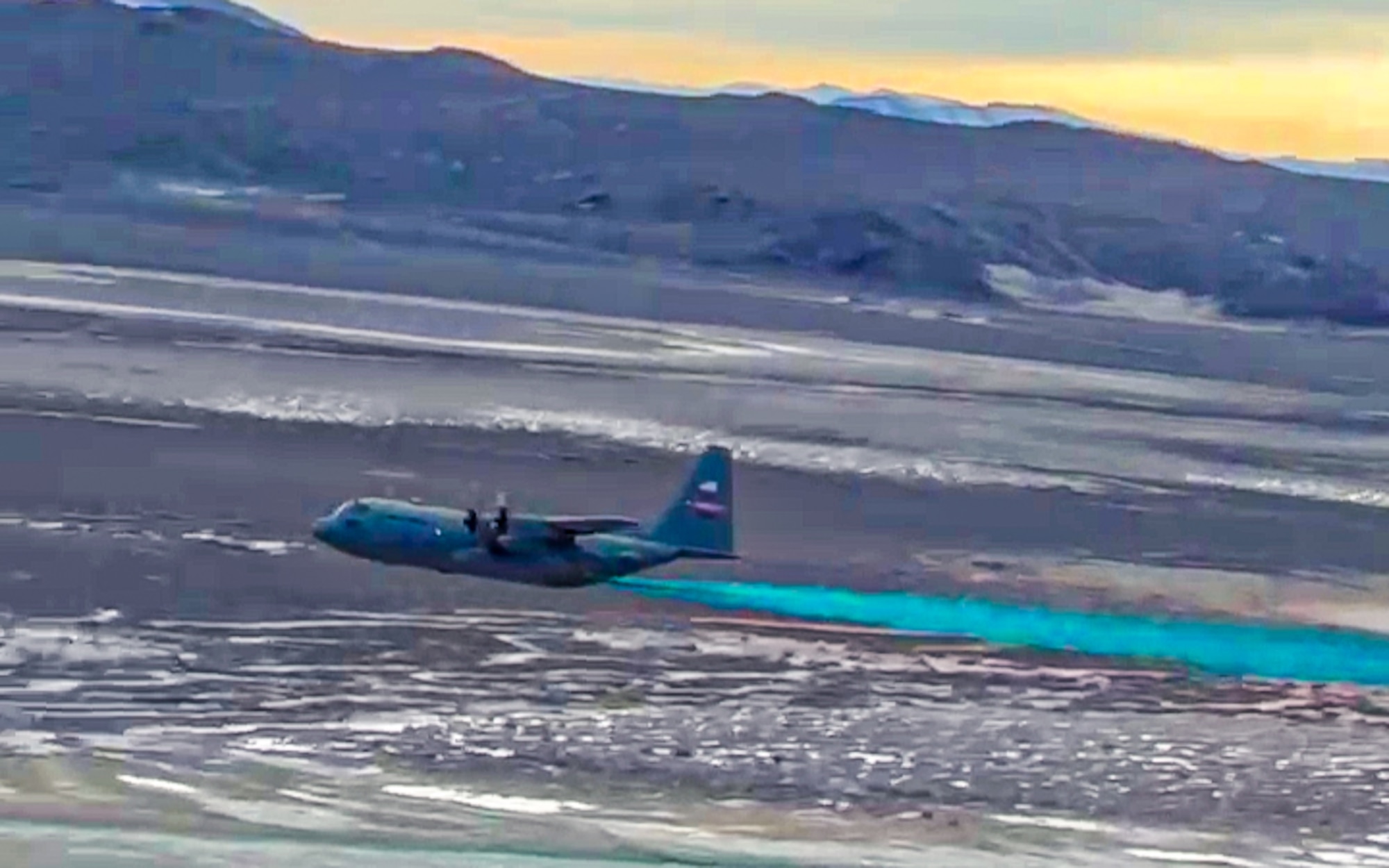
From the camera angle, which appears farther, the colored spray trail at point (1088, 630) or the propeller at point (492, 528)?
the propeller at point (492, 528)

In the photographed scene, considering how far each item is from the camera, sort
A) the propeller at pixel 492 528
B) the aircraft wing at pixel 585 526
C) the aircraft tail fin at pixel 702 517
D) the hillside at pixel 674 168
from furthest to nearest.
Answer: the hillside at pixel 674 168
the aircraft tail fin at pixel 702 517
the aircraft wing at pixel 585 526
the propeller at pixel 492 528

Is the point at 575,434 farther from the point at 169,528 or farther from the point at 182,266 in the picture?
the point at 182,266

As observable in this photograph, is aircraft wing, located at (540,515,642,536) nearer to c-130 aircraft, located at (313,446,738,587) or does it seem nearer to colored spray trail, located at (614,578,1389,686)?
c-130 aircraft, located at (313,446,738,587)

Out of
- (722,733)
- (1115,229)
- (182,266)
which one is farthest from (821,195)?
(722,733)

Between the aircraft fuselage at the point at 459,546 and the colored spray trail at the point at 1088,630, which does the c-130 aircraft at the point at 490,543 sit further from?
the colored spray trail at the point at 1088,630

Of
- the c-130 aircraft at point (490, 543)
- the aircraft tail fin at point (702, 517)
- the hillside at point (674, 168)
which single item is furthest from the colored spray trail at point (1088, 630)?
the hillside at point (674, 168)

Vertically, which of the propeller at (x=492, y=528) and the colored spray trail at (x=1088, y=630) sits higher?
the propeller at (x=492, y=528)

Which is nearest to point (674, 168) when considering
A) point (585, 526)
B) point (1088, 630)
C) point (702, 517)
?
point (702, 517)
